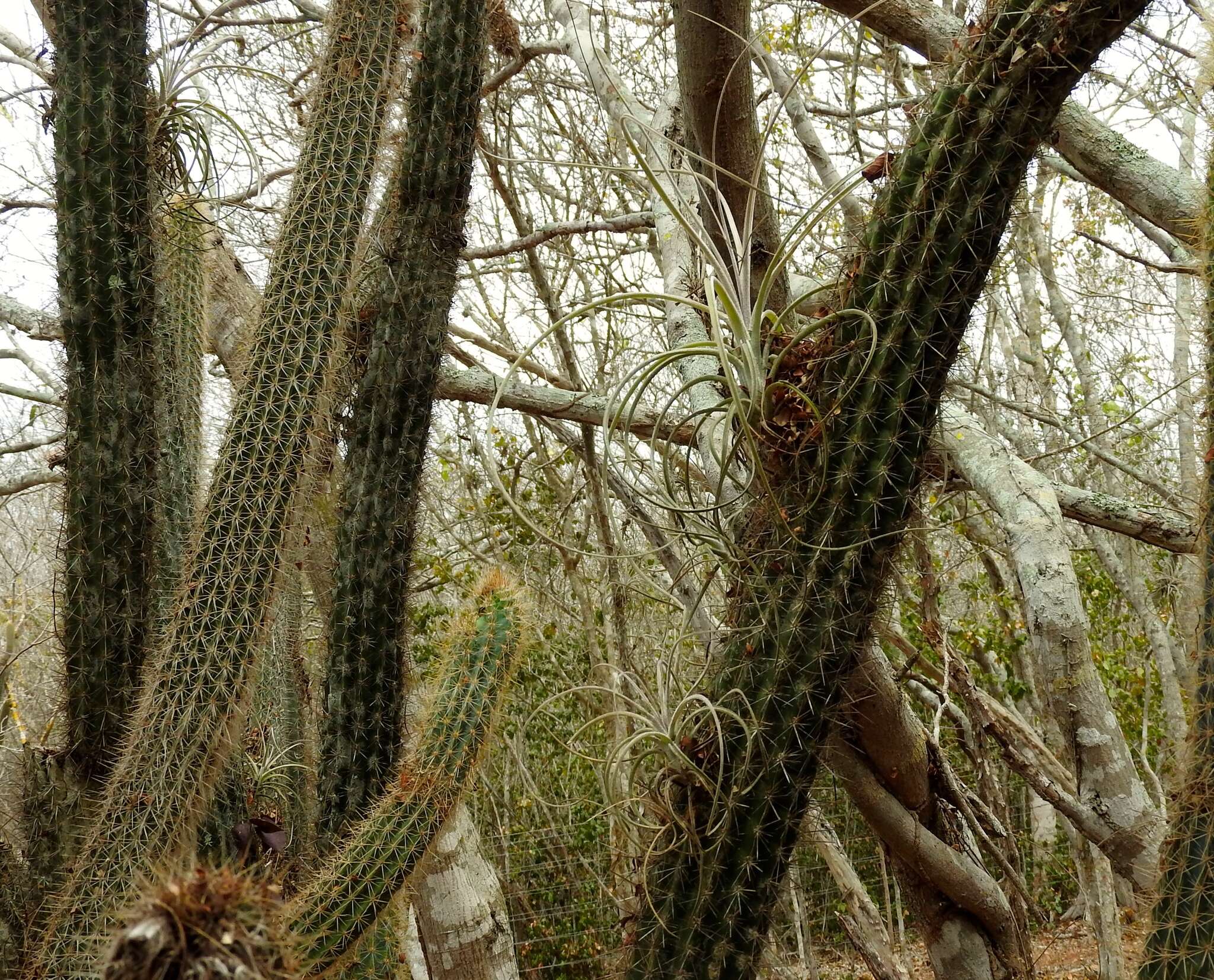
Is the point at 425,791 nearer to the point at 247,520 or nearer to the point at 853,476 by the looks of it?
the point at 247,520

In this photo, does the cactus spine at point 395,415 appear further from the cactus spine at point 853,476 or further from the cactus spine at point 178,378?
the cactus spine at point 853,476

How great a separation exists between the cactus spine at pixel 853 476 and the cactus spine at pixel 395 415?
3.75 feet

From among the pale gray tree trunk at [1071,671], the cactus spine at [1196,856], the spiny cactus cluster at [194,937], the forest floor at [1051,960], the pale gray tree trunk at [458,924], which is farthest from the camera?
the forest floor at [1051,960]

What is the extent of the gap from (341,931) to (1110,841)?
1.84 meters

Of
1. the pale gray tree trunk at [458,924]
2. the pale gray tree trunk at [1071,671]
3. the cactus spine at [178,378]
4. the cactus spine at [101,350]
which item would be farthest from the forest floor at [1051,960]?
the cactus spine at [101,350]

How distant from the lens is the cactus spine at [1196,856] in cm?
159

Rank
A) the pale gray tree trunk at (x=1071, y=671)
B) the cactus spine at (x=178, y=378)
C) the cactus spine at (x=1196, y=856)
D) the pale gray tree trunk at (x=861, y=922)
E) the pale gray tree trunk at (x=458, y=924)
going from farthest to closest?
the pale gray tree trunk at (x=458, y=924) < the pale gray tree trunk at (x=861, y=922) < the cactus spine at (x=178, y=378) < the pale gray tree trunk at (x=1071, y=671) < the cactus spine at (x=1196, y=856)

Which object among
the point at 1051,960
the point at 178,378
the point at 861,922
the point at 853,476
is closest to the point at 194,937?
the point at 853,476

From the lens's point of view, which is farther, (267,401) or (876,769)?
(876,769)

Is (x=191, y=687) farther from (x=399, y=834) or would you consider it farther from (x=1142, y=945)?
(x=1142, y=945)

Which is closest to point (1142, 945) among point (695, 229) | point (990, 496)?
point (990, 496)

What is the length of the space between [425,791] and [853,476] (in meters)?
1.40

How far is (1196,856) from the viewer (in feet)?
5.30

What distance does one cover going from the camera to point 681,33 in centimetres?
242
